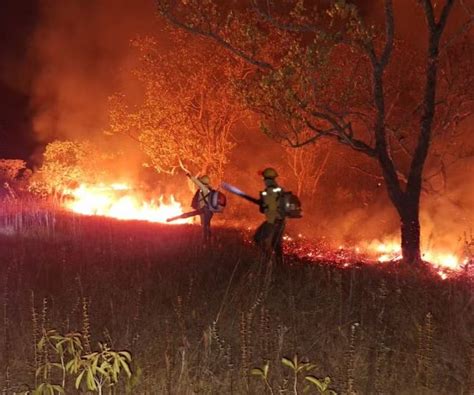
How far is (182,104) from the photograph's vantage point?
1858cm

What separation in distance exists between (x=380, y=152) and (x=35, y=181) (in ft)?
49.7

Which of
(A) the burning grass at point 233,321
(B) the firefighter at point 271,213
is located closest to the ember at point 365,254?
(B) the firefighter at point 271,213

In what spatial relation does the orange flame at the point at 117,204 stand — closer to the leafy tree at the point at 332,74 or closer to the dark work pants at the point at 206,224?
the dark work pants at the point at 206,224

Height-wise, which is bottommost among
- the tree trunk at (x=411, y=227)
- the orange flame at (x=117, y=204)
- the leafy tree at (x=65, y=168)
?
the tree trunk at (x=411, y=227)

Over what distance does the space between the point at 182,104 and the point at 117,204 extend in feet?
16.7

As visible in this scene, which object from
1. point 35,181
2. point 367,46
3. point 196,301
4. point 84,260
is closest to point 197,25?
point 367,46

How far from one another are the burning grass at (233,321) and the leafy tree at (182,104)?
9.84 m

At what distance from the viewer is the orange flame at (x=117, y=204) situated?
19.9m

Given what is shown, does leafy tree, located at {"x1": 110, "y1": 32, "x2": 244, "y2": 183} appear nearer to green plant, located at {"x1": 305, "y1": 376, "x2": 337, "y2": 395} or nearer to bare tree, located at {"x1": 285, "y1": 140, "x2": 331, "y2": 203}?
bare tree, located at {"x1": 285, "y1": 140, "x2": 331, "y2": 203}

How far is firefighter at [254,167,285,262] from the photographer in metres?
9.95

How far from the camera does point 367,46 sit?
396 inches

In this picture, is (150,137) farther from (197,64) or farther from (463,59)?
(463,59)

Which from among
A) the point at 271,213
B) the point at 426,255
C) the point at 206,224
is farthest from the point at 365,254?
the point at 271,213

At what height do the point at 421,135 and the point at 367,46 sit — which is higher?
the point at 367,46
